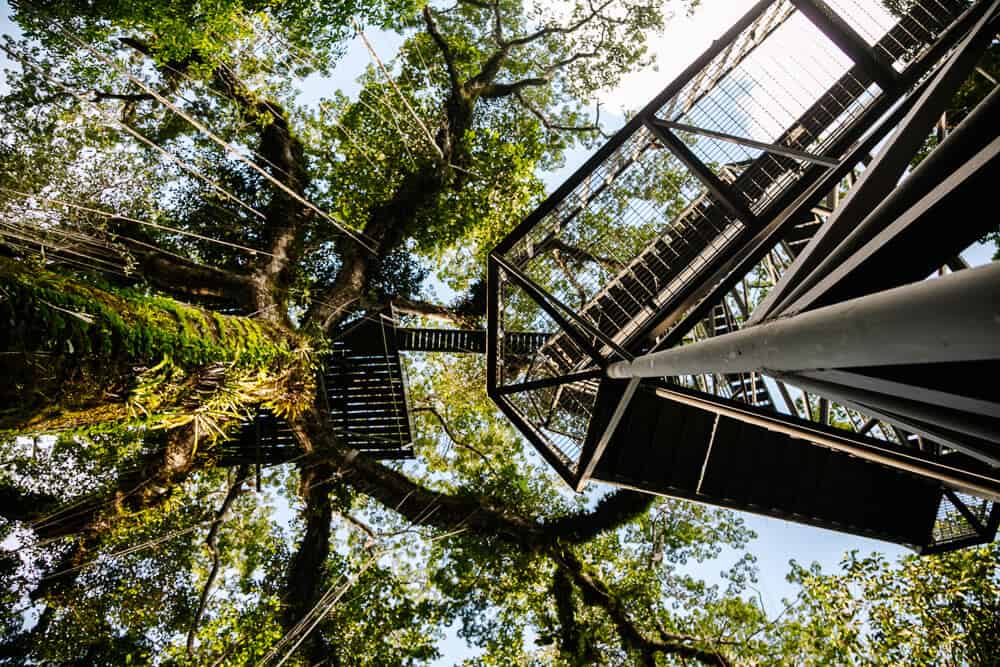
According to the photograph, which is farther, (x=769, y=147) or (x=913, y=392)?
(x=769, y=147)

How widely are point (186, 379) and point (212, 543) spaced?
18.5 ft

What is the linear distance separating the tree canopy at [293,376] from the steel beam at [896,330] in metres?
5.15

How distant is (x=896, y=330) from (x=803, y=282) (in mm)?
1296

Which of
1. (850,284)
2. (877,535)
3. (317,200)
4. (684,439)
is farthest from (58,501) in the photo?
(877,535)

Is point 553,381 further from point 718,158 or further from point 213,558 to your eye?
point 213,558

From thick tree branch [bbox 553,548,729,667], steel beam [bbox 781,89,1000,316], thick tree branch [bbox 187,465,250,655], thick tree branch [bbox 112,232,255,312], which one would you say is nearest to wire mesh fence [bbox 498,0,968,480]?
steel beam [bbox 781,89,1000,316]

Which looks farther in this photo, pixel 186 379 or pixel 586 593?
pixel 586 593

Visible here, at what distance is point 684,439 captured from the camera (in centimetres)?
601

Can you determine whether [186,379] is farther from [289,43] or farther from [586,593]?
[586,593]

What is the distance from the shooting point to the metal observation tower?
161 cm

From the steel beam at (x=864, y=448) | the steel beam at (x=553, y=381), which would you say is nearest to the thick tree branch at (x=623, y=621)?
the steel beam at (x=553, y=381)

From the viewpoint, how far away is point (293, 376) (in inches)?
284

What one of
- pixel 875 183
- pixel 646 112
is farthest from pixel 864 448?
pixel 646 112

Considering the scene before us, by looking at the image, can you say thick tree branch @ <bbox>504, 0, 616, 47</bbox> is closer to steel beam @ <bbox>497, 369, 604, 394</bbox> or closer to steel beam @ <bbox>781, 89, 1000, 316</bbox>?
steel beam @ <bbox>497, 369, 604, 394</bbox>
